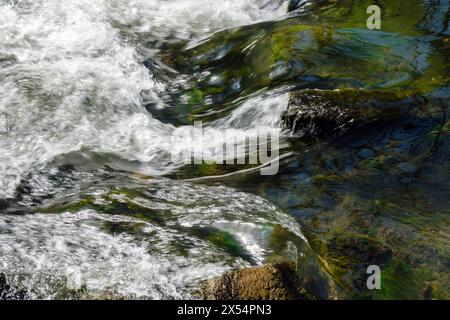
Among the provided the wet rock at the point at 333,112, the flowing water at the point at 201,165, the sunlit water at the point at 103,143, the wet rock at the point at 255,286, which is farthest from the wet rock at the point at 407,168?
the wet rock at the point at 255,286

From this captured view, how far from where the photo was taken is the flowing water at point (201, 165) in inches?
158

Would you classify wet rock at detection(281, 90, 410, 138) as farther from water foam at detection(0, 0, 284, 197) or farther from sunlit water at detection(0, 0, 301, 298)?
water foam at detection(0, 0, 284, 197)

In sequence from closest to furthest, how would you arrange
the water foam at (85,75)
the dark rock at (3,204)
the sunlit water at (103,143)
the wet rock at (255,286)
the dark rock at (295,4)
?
the wet rock at (255,286)
the sunlit water at (103,143)
the dark rock at (3,204)
the water foam at (85,75)
the dark rock at (295,4)

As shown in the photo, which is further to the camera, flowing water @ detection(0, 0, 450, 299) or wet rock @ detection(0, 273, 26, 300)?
flowing water @ detection(0, 0, 450, 299)

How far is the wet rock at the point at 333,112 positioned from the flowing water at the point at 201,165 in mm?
150

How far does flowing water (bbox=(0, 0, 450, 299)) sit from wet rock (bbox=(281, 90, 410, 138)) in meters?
0.15

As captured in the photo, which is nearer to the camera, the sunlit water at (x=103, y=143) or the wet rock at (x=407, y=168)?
the sunlit water at (x=103, y=143)

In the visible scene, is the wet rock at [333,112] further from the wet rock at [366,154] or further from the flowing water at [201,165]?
the wet rock at [366,154]

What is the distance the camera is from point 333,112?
19.2ft

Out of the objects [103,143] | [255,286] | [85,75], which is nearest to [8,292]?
[255,286]

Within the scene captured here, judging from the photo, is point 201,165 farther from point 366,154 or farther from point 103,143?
point 366,154

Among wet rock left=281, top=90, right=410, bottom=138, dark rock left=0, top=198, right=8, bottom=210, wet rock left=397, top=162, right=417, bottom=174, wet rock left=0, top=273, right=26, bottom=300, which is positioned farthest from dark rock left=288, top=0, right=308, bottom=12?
wet rock left=0, top=273, right=26, bottom=300

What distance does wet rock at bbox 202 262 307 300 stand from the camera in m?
3.62

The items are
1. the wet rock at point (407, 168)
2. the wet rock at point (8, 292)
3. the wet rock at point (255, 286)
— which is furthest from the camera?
the wet rock at point (407, 168)
